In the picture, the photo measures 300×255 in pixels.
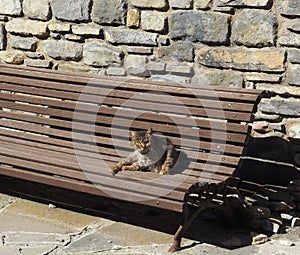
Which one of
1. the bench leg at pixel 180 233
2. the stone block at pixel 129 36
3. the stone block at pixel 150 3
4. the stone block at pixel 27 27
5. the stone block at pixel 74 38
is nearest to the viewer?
the bench leg at pixel 180 233

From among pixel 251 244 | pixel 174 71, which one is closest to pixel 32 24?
pixel 174 71

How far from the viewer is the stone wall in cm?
456

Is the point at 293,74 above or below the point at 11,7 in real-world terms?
below

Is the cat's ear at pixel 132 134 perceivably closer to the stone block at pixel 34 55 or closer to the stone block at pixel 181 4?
the stone block at pixel 181 4

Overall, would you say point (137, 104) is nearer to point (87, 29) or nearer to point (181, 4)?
point (181, 4)

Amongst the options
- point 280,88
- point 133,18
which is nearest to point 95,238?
point 280,88

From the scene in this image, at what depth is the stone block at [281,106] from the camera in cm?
459

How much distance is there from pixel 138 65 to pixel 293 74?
1193 mm

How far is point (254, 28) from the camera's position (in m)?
4.59

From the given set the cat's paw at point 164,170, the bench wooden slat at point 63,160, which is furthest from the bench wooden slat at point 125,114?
the cat's paw at point 164,170

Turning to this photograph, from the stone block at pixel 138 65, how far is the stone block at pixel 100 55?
0.30 ft

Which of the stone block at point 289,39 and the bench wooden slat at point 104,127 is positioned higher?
the stone block at point 289,39

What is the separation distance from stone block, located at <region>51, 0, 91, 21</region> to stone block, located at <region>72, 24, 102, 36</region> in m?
0.06

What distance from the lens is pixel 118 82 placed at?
15.6 feet
